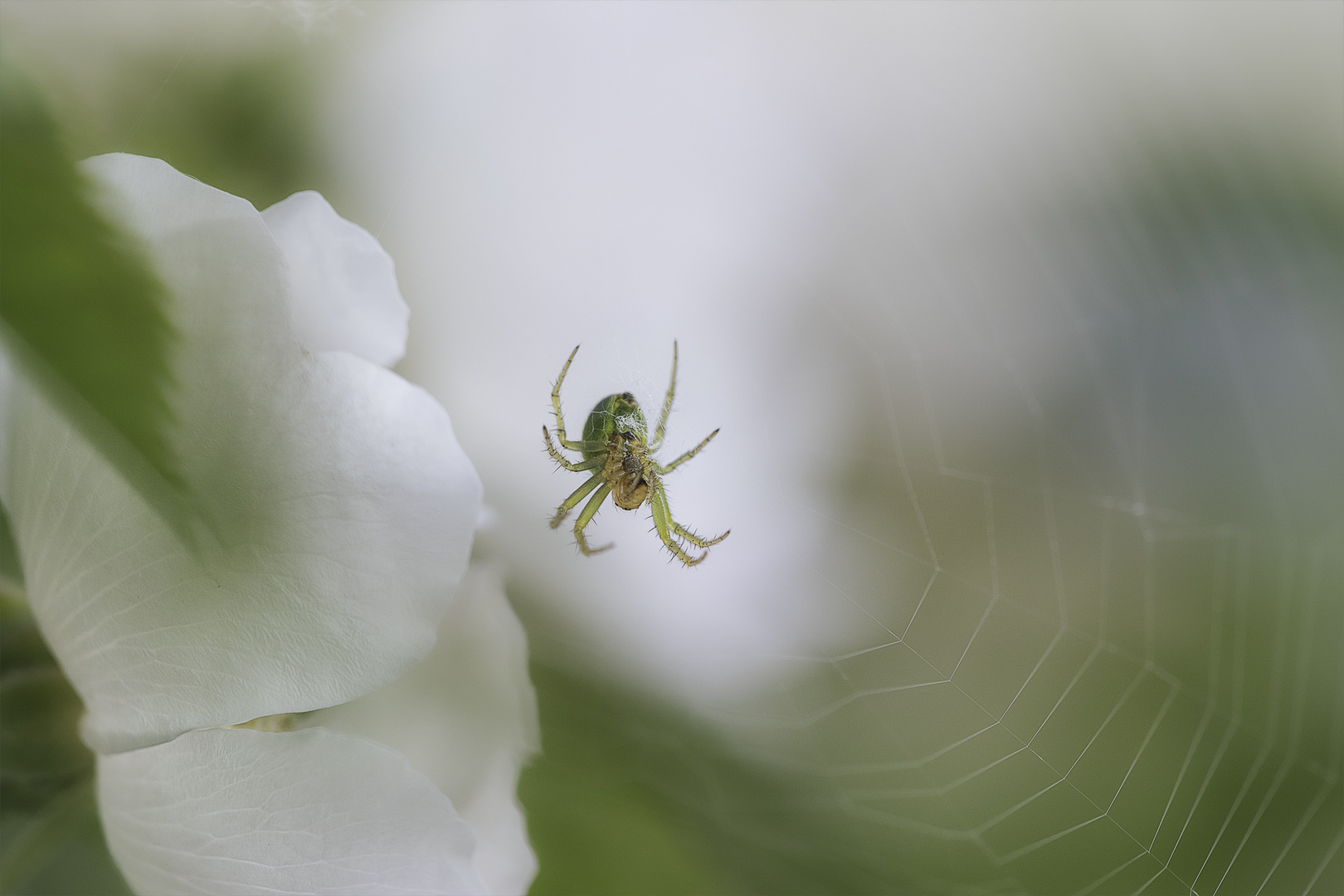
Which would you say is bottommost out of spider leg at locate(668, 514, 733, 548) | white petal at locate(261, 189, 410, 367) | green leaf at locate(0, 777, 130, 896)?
green leaf at locate(0, 777, 130, 896)

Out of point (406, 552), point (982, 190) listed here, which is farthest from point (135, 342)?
point (982, 190)

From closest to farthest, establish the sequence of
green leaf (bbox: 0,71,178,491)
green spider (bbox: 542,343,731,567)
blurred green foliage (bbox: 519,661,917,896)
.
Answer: green leaf (bbox: 0,71,178,491), blurred green foliage (bbox: 519,661,917,896), green spider (bbox: 542,343,731,567)

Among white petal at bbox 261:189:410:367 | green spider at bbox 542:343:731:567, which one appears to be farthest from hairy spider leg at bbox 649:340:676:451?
white petal at bbox 261:189:410:367

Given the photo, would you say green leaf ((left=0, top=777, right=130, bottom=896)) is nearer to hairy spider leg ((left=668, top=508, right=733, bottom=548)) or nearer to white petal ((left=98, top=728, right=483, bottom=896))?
white petal ((left=98, top=728, right=483, bottom=896))

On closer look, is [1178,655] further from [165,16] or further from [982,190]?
[165,16]

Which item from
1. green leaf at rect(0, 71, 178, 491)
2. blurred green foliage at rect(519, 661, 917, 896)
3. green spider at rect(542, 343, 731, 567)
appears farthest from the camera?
green spider at rect(542, 343, 731, 567)

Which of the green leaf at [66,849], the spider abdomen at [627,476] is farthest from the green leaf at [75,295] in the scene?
the spider abdomen at [627,476]

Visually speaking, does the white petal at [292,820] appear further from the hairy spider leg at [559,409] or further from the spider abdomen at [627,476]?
the spider abdomen at [627,476]
